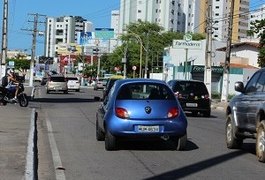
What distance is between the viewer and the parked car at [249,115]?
11555 millimetres

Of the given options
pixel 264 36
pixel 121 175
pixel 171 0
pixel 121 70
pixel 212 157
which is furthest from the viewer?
pixel 171 0

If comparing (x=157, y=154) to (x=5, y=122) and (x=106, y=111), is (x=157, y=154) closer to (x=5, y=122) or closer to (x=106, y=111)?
(x=106, y=111)

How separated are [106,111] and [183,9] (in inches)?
5752

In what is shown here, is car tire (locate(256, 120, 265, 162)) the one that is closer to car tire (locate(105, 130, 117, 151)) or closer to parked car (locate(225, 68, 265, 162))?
parked car (locate(225, 68, 265, 162))

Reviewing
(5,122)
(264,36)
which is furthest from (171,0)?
(5,122)

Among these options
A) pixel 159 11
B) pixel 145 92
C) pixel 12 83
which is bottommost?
pixel 12 83

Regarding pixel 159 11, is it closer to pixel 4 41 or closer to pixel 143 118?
pixel 4 41

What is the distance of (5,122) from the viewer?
1902 centimetres

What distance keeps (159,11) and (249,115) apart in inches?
5572

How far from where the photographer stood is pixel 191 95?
26719 mm

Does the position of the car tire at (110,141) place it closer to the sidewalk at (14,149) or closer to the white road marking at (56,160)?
the white road marking at (56,160)

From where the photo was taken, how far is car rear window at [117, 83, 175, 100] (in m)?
13.1

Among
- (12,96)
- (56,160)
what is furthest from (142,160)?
(12,96)

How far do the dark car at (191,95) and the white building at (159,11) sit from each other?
121165 mm
